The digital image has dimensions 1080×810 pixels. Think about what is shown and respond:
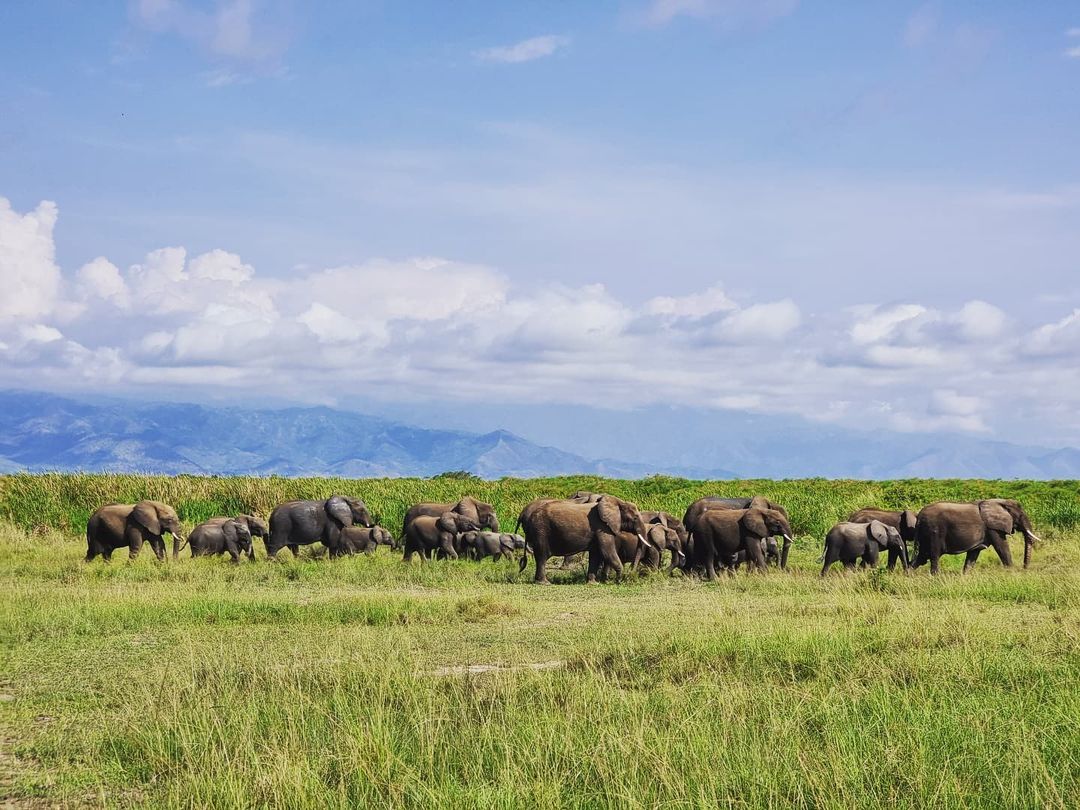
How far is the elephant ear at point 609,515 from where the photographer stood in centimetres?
2019

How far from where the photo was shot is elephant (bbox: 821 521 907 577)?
68.4 feet

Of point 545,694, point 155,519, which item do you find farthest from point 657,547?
point 545,694

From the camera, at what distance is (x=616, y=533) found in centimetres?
2067

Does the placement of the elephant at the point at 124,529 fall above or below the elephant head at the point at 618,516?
below

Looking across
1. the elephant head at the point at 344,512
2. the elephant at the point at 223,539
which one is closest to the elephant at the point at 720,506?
the elephant head at the point at 344,512

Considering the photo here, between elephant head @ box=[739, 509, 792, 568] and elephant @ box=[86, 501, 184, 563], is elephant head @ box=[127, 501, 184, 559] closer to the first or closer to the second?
elephant @ box=[86, 501, 184, 563]

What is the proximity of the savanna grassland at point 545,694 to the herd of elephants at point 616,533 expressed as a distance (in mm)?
2093

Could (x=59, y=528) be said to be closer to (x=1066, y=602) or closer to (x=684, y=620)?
(x=684, y=620)

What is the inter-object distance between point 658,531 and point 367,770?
15.8 m

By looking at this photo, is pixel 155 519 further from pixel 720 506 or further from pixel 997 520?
pixel 997 520

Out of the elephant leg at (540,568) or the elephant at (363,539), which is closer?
the elephant leg at (540,568)

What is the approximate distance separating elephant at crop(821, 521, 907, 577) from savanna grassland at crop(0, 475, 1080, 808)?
209cm

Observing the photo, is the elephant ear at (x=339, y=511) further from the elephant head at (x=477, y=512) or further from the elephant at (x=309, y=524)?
the elephant head at (x=477, y=512)

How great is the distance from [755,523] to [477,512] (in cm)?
782
